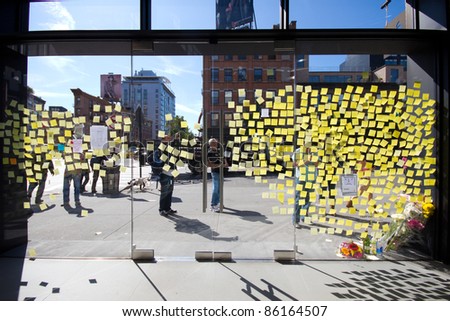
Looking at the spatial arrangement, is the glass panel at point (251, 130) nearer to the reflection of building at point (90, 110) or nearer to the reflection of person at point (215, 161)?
the reflection of person at point (215, 161)

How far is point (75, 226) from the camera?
16.1 feet

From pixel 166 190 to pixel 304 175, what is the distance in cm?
231

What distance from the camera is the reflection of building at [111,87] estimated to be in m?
4.32

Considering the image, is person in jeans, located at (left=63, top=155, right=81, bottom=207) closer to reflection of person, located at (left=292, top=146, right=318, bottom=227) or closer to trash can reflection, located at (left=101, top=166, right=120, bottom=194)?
trash can reflection, located at (left=101, top=166, right=120, bottom=194)

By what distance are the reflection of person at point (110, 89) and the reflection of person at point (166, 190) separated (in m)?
1.06

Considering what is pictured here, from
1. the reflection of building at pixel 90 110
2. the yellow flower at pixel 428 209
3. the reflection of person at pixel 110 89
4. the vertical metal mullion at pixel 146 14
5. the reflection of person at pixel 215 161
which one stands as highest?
the vertical metal mullion at pixel 146 14

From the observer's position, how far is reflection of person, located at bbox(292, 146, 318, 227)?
422 centimetres

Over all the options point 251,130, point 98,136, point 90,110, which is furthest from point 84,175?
point 251,130

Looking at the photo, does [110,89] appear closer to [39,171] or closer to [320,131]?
[39,171]

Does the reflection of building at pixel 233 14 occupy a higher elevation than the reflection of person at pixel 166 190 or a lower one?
higher

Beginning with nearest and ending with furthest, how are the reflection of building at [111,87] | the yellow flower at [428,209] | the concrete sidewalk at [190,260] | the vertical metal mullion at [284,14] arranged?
the concrete sidewalk at [190,260] → the vertical metal mullion at [284,14] → the yellow flower at [428,209] → the reflection of building at [111,87]

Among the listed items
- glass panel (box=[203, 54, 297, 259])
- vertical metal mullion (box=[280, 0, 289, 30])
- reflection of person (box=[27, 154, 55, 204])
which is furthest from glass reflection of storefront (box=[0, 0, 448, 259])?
reflection of person (box=[27, 154, 55, 204])

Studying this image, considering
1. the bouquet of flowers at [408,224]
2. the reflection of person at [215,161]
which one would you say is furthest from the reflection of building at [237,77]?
the bouquet of flowers at [408,224]

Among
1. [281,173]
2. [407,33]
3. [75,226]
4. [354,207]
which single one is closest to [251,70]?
[281,173]
